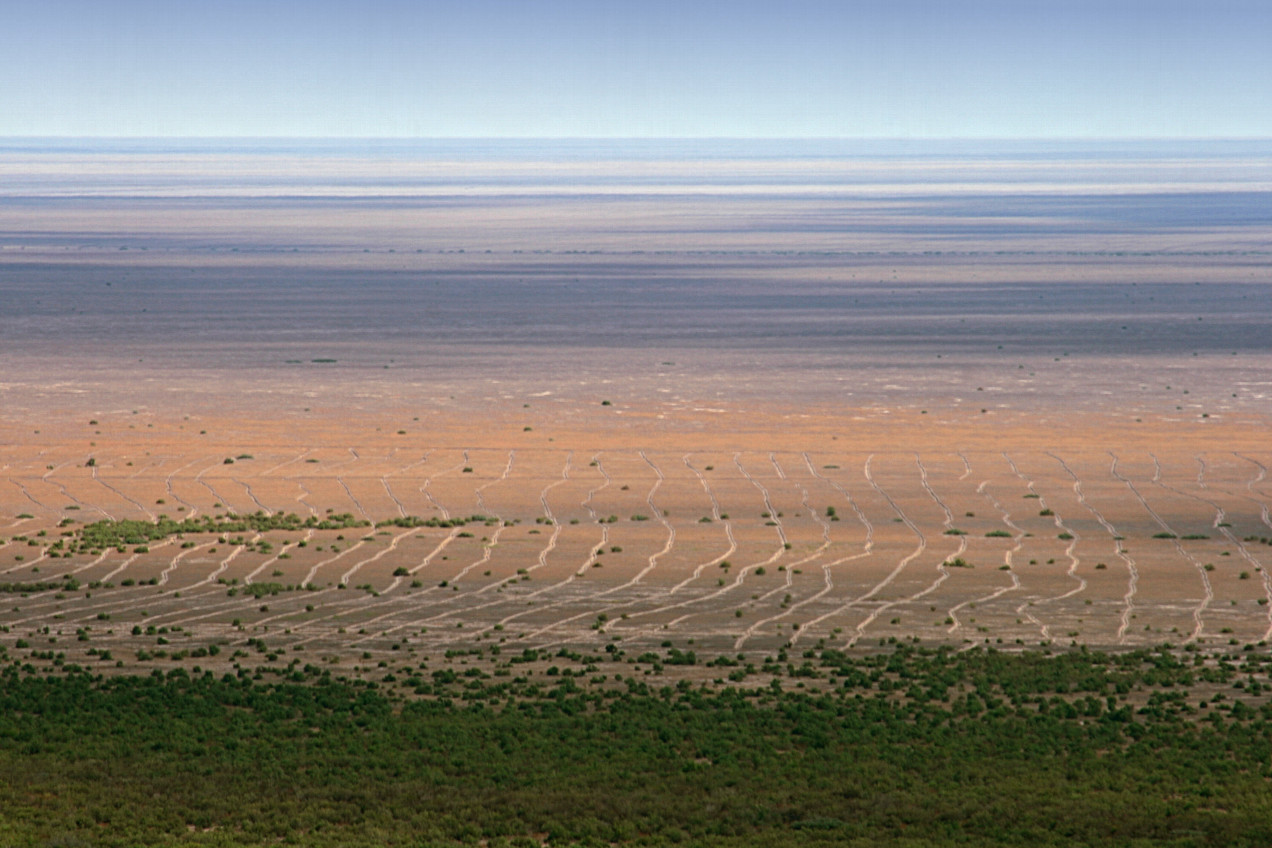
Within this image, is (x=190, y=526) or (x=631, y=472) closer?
(x=190, y=526)

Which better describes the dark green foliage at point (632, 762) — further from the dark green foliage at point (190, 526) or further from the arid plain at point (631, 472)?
the dark green foliage at point (190, 526)

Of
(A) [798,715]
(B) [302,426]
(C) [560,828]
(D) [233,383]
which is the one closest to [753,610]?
(A) [798,715]

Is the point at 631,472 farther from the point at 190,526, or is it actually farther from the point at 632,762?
the point at 632,762

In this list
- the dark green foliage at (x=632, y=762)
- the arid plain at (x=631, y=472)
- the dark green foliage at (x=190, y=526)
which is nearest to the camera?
the dark green foliage at (x=632, y=762)

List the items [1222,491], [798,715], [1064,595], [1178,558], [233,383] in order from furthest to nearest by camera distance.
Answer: [233,383] < [1222,491] < [1178,558] < [1064,595] < [798,715]

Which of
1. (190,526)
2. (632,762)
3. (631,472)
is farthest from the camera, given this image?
(631,472)

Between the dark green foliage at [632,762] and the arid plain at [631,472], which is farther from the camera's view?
the arid plain at [631,472]

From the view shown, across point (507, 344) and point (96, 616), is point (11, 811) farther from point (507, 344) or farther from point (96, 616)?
point (507, 344)

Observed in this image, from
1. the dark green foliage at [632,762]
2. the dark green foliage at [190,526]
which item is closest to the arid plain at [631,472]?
Answer: the dark green foliage at [190,526]

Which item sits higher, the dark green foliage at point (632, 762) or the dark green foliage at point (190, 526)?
the dark green foliage at point (190, 526)

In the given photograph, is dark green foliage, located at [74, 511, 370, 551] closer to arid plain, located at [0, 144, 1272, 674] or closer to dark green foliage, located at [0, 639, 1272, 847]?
arid plain, located at [0, 144, 1272, 674]

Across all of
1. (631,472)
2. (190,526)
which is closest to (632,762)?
(190,526)
